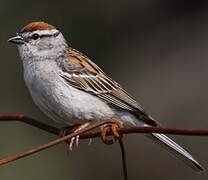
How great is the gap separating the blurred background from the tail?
12.0ft

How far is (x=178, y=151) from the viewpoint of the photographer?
4766mm

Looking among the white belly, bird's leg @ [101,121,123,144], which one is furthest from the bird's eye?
bird's leg @ [101,121,123,144]

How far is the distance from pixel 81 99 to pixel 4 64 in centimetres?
515

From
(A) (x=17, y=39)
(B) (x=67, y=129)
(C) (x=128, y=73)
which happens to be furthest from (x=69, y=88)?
(C) (x=128, y=73)

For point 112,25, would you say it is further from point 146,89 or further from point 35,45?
point 35,45

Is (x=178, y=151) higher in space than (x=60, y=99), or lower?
lower

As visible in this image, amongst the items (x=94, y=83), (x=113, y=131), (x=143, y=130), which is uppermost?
(x=143, y=130)

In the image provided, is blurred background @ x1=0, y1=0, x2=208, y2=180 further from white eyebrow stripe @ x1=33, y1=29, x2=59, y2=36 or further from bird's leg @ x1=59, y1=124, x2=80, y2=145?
bird's leg @ x1=59, y1=124, x2=80, y2=145

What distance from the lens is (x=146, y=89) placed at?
10914 mm

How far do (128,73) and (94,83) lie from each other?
5999mm

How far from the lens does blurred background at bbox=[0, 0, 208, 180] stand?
9.10m

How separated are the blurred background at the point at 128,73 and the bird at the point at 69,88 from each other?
295 centimetres

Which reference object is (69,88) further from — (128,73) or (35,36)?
(128,73)

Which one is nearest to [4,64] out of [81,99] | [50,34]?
[50,34]
